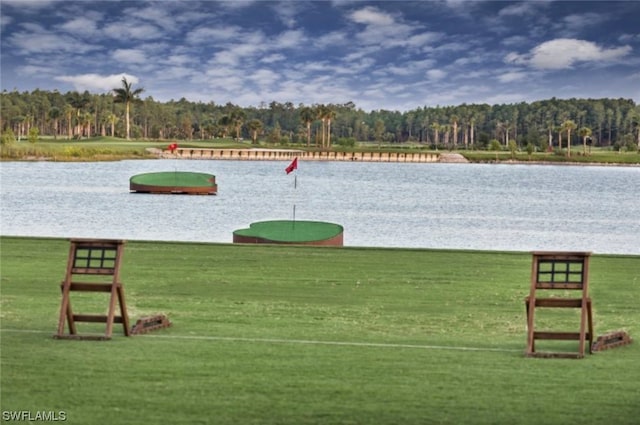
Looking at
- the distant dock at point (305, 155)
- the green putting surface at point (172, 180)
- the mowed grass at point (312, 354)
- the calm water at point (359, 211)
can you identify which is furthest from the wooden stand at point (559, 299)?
the distant dock at point (305, 155)

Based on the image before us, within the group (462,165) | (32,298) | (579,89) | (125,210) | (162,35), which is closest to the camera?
(32,298)

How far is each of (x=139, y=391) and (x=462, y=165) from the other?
541 feet

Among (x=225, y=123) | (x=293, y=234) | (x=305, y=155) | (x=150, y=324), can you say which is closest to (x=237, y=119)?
(x=225, y=123)

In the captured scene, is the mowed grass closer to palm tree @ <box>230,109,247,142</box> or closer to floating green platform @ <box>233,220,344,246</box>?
floating green platform @ <box>233,220,344,246</box>

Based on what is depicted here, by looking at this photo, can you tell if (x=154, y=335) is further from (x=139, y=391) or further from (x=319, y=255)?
(x=319, y=255)

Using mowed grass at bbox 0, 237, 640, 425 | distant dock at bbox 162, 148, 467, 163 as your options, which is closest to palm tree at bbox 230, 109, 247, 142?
distant dock at bbox 162, 148, 467, 163

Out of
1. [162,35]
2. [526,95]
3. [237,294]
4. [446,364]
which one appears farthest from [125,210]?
[162,35]

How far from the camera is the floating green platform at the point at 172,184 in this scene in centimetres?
7244

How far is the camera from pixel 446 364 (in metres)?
8.84

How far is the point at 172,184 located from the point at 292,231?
161 feet

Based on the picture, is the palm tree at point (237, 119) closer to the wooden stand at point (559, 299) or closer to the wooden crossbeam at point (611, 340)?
the wooden crossbeam at point (611, 340)

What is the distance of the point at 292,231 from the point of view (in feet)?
81.9

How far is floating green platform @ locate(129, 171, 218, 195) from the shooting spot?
238 ft

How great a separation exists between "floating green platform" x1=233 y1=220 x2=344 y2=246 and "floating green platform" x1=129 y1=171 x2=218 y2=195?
4732 centimetres
